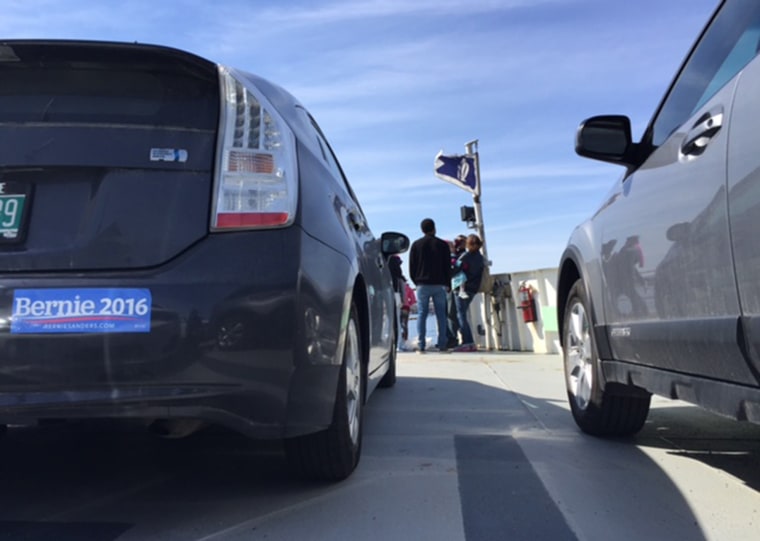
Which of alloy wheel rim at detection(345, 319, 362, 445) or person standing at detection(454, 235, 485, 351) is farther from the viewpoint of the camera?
person standing at detection(454, 235, 485, 351)

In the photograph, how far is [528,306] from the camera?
374 inches

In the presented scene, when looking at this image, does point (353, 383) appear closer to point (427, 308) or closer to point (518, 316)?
point (427, 308)

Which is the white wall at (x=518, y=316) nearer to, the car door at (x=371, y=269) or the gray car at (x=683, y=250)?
the car door at (x=371, y=269)

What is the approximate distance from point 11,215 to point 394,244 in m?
2.88

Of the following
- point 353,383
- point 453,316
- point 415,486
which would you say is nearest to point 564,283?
point 353,383

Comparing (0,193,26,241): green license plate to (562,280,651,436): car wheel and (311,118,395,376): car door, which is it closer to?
(311,118,395,376): car door

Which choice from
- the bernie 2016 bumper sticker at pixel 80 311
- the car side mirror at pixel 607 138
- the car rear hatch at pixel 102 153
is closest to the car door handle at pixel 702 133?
the car side mirror at pixel 607 138

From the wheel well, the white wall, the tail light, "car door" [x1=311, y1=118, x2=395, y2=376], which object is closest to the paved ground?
"car door" [x1=311, y1=118, x2=395, y2=376]

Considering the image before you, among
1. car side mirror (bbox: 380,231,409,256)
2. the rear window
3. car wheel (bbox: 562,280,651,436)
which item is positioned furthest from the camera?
car side mirror (bbox: 380,231,409,256)

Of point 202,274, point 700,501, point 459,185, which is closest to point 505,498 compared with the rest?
point 700,501

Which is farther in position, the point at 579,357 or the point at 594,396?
the point at 579,357

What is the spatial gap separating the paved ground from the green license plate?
798mm

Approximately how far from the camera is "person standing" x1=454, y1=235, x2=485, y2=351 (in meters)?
9.84

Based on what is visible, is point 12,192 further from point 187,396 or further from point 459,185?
point 459,185
